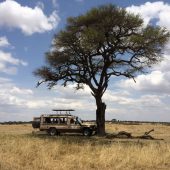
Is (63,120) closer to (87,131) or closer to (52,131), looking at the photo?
(52,131)

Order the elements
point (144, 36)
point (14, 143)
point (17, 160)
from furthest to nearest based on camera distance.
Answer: point (144, 36) → point (14, 143) → point (17, 160)

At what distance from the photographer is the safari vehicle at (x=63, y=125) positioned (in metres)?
45.8

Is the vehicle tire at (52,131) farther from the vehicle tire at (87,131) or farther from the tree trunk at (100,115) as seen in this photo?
the tree trunk at (100,115)

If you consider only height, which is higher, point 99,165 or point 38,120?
point 38,120

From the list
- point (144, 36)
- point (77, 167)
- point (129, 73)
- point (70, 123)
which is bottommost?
point (77, 167)

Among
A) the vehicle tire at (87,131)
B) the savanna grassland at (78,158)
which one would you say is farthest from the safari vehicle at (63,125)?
the savanna grassland at (78,158)

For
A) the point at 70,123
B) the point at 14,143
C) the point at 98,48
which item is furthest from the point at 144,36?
the point at 14,143

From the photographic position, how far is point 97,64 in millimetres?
48125

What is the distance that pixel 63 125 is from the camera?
46.2 meters

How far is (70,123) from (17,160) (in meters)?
24.0

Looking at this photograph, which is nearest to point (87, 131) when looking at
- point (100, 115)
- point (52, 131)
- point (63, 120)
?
point (100, 115)

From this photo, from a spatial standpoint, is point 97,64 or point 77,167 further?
point 97,64

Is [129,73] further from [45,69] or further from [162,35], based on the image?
[45,69]

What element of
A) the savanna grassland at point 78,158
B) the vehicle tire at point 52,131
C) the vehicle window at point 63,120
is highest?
the vehicle window at point 63,120
